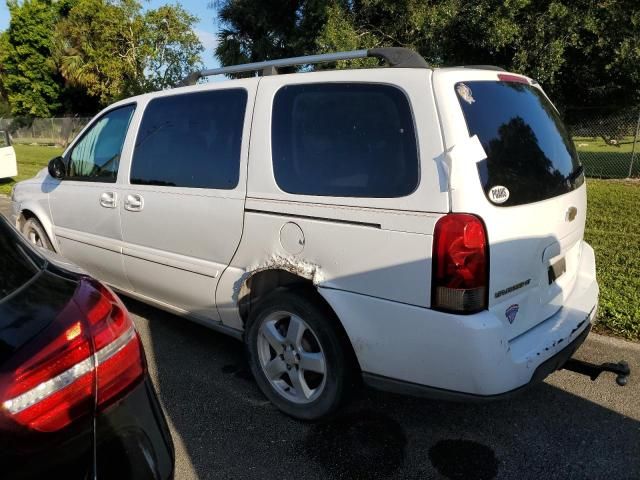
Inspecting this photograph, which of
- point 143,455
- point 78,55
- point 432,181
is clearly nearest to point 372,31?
point 432,181

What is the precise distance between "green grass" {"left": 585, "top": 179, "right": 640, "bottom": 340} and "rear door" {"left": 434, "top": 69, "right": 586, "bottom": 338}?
1.54 metres

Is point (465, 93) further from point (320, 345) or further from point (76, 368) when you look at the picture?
point (76, 368)

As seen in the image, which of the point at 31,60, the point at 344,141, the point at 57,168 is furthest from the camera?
the point at 31,60

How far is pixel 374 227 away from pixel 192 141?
5.21ft

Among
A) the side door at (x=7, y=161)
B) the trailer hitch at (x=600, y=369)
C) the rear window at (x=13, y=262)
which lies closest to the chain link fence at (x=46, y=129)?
the side door at (x=7, y=161)

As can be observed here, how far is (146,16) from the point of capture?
31.4m

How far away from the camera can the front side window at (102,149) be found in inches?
159

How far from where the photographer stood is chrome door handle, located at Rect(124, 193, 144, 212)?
3729 millimetres

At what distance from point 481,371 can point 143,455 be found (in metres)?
1.44

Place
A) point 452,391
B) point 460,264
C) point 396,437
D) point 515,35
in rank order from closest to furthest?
1. point 460,264
2. point 452,391
3. point 396,437
4. point 515,35

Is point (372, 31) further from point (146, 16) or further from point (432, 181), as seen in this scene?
point (146, 16)

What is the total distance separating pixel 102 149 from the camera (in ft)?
13.8

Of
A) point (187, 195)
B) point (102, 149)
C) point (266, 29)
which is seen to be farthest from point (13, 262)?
point (266, 29)

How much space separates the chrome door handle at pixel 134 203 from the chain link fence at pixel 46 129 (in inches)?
1239
